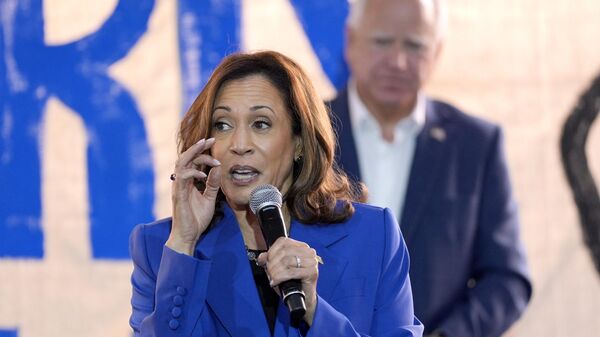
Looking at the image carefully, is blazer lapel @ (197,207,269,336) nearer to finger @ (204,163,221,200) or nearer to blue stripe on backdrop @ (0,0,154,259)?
finger @ (204,163,221,200)

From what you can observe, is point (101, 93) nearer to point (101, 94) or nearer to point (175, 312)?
point (101, 94)

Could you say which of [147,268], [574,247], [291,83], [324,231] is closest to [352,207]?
[324,231]

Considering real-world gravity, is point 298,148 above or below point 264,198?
above

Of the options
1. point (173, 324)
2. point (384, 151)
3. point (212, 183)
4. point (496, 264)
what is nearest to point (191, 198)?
point (212, 183)

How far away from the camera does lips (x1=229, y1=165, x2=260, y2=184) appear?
238 centimetres

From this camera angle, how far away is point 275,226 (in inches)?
80.2

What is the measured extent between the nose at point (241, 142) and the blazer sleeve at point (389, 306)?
394 millimetres

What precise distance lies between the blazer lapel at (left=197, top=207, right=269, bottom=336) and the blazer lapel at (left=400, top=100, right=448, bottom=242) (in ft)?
4.61

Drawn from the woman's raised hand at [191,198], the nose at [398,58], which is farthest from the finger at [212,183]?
the nose at [398,58]

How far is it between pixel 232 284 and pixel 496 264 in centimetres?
168

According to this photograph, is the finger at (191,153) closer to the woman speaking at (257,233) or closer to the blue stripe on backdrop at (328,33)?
the woman speaking at (257,233)

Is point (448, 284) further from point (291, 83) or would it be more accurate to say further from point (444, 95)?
point (291, 83)

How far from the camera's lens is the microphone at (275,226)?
1.92m

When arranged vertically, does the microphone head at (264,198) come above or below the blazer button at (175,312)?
above
